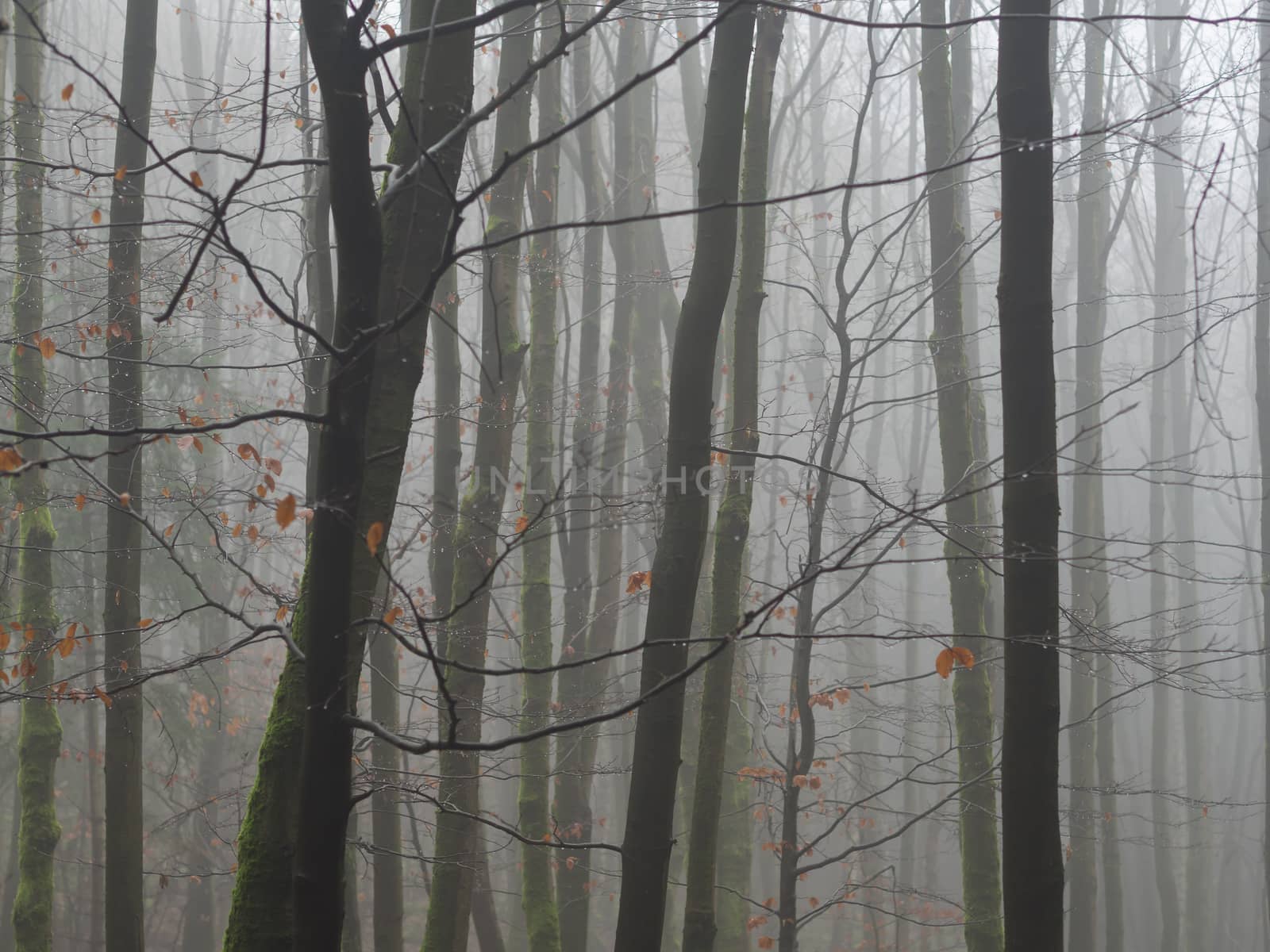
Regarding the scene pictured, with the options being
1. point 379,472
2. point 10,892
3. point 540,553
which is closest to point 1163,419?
point 540,553

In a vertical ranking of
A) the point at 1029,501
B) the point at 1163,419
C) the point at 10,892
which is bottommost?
the point at 10,892

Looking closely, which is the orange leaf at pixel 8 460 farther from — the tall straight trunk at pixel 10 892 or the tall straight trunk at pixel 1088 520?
the tall straight trunk at pixel 10 892

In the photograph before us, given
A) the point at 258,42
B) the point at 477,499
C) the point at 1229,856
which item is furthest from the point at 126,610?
the point at 258,42

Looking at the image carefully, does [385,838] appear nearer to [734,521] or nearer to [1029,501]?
[734,521]

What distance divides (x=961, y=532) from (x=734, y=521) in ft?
5.76

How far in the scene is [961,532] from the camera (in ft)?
18.9

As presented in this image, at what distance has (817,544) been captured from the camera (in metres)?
5.35

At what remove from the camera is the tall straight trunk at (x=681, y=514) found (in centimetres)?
352

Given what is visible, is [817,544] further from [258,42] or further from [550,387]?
[258,42]

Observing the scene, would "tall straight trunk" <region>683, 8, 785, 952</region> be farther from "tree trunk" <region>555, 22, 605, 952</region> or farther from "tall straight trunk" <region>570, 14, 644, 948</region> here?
"tall straight trunk" <region>570, 14, 644, 948</region>

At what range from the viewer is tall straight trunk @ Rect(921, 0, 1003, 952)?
5879 mm

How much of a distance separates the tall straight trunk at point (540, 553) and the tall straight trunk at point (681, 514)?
80.7 inches

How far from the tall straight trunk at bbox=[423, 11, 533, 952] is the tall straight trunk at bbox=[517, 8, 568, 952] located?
1.07ft

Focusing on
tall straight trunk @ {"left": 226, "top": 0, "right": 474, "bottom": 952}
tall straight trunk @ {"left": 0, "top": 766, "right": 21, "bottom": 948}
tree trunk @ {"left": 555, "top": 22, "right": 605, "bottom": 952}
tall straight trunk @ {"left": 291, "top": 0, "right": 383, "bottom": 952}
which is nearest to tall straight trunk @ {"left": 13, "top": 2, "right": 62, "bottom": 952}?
tree trunk @ {"left": 555, "top": 22, "right": 605, "bottom": 952}
